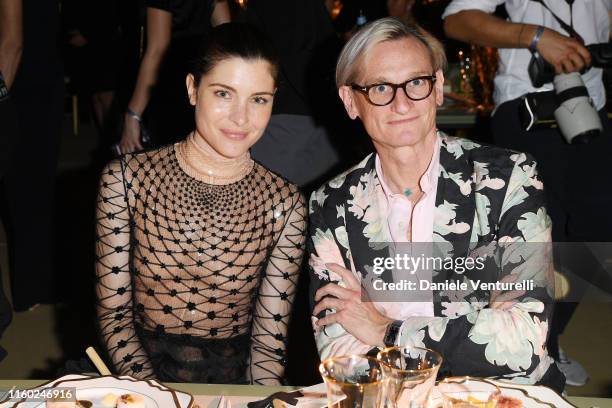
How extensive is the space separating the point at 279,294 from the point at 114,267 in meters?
0.41

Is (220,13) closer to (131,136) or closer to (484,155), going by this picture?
(131,136)

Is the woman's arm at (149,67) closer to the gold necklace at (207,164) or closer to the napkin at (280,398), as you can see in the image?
the gold necklace at (207,164)

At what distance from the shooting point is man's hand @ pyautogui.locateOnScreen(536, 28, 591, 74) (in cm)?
245

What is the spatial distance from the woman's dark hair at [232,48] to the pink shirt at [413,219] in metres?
0.43

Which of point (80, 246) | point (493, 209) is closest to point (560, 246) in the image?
point (493, 209)

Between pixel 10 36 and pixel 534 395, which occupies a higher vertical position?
pixel 10 36

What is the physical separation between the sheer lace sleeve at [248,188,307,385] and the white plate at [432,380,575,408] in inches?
28.1

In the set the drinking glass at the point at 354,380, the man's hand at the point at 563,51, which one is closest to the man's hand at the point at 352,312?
the drinking glass at the point at 354,380

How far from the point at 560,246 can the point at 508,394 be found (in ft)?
6.25

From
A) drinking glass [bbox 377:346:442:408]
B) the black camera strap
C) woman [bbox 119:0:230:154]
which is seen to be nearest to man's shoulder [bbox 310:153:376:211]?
drinking glass [bbox 377:346:442:408]

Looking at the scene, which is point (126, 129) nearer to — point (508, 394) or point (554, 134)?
point (554, 134)

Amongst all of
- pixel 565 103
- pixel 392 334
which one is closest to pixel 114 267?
pixel 392 334

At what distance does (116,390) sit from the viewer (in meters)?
1.32

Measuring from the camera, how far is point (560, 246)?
306 centimetres
